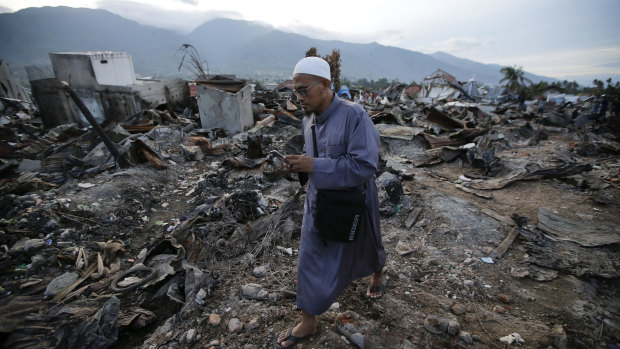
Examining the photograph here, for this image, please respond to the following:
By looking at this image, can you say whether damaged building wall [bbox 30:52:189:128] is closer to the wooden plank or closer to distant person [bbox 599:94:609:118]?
the wooden plank

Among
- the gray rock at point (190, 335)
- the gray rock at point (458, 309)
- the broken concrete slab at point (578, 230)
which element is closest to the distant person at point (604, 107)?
the broken concrete slab at point (578, 230)

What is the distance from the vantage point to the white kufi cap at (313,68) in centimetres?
155

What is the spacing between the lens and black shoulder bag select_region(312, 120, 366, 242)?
1.54m

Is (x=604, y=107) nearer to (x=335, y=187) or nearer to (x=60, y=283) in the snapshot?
(x=335, y=187)

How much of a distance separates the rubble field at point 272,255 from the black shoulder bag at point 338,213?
84 cm

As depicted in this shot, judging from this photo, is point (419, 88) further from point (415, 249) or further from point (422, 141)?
point (415, 249)

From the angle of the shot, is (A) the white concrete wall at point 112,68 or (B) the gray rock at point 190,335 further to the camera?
(A) the white concrete wall at point 112,68

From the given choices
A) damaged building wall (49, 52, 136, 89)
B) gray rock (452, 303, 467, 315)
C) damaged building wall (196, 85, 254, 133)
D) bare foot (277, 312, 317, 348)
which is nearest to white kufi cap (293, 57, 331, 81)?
bare foot (277, 312, 317, 348)

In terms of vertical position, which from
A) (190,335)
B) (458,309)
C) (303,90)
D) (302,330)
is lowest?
(190,335)

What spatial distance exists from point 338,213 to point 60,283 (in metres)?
3.25

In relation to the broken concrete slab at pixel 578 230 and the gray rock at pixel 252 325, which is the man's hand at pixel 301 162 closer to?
the gray rock at pixel 252 325


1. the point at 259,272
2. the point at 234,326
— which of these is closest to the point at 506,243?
the point at 259,272

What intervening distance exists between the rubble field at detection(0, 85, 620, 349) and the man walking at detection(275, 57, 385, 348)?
0.40 metres

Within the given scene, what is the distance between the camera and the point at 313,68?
1.56 metres
